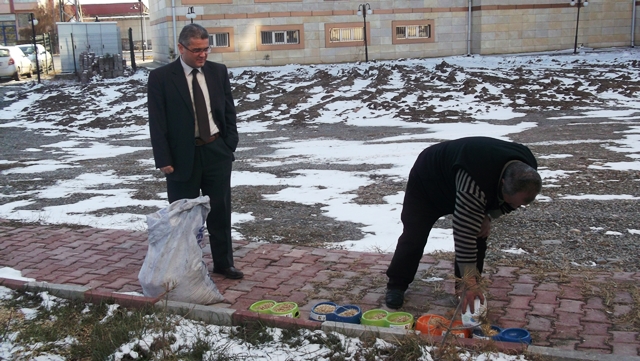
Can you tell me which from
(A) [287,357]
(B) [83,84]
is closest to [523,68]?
(B) [83,84]

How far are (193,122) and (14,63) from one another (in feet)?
88.5

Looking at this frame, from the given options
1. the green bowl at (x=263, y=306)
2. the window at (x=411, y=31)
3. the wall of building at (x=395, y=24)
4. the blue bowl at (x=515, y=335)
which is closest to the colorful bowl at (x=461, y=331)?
the blue bowl at (x=515, y=335)

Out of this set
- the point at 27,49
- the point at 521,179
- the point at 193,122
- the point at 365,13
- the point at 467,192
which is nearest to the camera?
the point at 521,179

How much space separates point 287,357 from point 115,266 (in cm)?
246

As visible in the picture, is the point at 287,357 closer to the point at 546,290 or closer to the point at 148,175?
the point at 546,290

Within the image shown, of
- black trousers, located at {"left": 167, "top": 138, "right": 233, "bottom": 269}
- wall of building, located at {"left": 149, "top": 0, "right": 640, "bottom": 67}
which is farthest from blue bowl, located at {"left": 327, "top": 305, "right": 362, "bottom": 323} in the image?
wall of building, located at {"left": 149, "top": 0, "right": 640, "bottom": 67}

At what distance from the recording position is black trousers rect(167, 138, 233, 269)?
4879mm

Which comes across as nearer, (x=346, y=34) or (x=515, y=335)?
(x=515, y=335)

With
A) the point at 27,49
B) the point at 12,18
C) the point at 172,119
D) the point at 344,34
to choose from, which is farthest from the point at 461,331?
the point at 12,18

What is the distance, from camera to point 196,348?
12.1 feet

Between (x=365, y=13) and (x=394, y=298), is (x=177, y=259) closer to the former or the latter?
(x=394, y=298)

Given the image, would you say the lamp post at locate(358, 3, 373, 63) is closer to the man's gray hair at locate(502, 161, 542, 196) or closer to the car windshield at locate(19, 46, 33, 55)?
the car windshield at locate(19, 46, 33, 55)

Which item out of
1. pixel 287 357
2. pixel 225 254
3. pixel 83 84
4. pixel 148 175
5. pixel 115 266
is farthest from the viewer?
pixel 83 84

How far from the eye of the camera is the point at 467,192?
3.62 m
